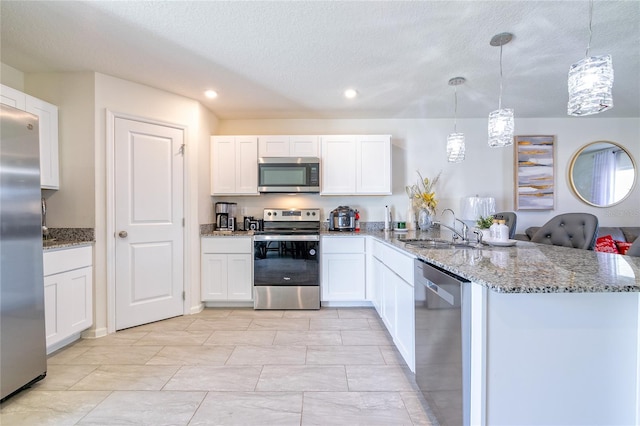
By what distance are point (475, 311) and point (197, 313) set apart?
2.91 meters

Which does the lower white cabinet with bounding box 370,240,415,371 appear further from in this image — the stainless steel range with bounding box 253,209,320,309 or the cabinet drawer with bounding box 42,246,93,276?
the cabinet drawer with bounding box 42,246,93,276

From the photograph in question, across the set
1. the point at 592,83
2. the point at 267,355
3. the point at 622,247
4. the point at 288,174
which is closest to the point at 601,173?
the point at 622,247

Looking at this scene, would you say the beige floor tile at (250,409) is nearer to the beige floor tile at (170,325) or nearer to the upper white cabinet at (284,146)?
the beige floor tile at (170,325)

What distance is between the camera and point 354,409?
Answer: 1.56 metres

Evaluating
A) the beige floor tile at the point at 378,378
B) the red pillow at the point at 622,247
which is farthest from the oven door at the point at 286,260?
the red pillow at the point at 622,247

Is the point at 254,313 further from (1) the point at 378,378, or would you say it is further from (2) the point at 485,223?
(2) the point at 485,223

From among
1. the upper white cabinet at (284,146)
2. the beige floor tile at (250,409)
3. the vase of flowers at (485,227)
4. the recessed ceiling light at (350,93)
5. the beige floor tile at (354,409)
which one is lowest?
the beige floor tile at (250,409)

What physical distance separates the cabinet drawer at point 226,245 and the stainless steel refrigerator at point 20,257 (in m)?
1.47

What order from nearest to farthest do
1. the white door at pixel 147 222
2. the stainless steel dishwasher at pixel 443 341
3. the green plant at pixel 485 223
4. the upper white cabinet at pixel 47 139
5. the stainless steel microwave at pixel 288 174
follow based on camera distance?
the stainless steel dishwasher at pixel 443 341, the green plant at pixel 485 223, the upper white cabinet at pixel 47 139, the white door at pixel 147 222, the stainless steel microwave at pixel 288 174

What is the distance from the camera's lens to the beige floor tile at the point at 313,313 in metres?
2.94

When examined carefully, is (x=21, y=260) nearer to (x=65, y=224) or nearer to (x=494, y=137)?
(x=65, y=224)

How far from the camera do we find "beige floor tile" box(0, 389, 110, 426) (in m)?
1.48

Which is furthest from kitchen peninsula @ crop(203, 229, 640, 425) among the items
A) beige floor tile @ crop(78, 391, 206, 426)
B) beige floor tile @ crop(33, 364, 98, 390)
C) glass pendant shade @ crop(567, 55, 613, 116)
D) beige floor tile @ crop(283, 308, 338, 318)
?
beige floor tile @ crop(33, 364, 98, 390)

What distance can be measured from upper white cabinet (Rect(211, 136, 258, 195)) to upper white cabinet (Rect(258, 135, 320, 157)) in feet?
0.33
